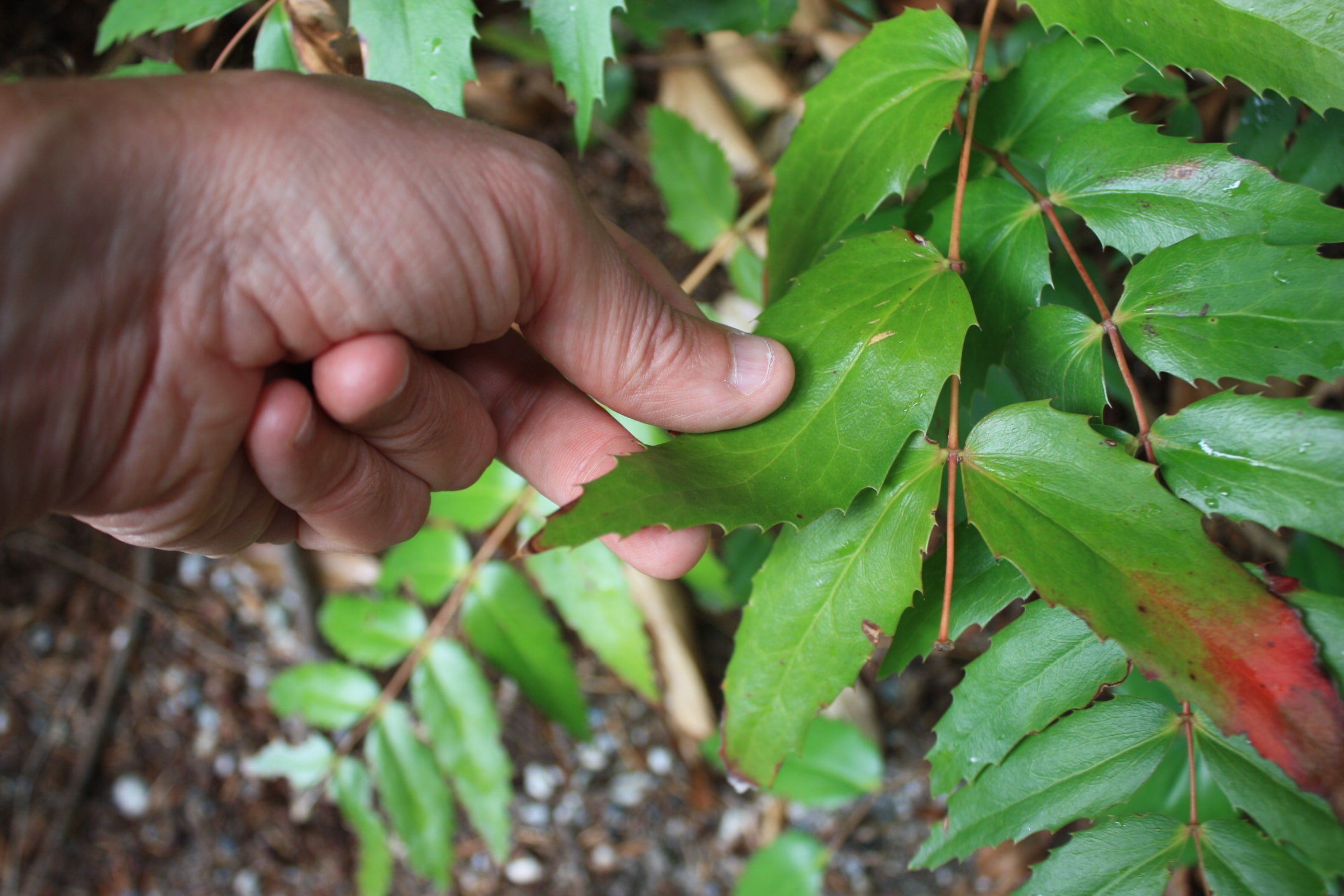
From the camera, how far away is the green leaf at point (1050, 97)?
2.87 ft

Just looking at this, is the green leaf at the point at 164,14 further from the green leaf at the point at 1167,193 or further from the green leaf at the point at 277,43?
the green leaf at the point at 1167,193

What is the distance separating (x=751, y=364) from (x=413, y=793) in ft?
3.23

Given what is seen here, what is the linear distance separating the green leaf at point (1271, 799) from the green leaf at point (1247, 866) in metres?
0.03

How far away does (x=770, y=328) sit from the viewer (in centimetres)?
81

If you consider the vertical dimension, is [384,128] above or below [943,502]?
above

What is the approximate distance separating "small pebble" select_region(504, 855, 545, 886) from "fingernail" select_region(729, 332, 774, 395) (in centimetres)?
148

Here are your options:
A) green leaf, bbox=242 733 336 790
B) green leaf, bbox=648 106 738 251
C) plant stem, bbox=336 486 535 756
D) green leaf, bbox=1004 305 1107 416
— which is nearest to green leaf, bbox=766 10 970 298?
green leaf, bbox=1004 305 1107 416

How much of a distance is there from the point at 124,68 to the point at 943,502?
3.83ft

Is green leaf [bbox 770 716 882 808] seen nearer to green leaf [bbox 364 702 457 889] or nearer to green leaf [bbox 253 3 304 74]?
green leaf [bbox 364 702 457 889]

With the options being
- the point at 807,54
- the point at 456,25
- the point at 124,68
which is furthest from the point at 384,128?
the point at 807,54

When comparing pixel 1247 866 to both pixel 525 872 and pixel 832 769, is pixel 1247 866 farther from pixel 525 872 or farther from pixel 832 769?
pixel 525 872

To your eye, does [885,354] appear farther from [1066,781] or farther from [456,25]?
[456,25]

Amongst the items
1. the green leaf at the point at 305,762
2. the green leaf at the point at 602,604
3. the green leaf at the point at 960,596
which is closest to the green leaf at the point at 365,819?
the green leaf at the point at 305,762

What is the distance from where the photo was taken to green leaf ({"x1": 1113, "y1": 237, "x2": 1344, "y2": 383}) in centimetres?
68
